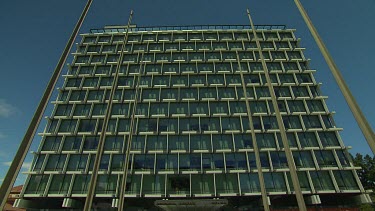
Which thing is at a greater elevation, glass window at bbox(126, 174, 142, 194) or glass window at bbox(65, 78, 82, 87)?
glass window at bbox(65, 78, 82, 87)

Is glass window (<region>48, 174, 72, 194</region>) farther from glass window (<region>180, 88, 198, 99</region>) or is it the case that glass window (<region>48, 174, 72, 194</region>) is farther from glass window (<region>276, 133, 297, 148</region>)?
glass window (<region>276, 133, 297, 148</region>)

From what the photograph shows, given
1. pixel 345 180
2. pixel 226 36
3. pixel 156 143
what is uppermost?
pixel 226 36

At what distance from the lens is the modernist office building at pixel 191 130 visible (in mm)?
38469

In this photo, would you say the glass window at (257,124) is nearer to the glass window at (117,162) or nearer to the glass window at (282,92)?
the glass window at (282,92)

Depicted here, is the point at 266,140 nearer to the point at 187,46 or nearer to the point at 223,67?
the point at 223,67

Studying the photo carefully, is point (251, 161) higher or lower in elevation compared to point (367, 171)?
lower

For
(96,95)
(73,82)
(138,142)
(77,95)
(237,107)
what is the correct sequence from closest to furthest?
1. (138,142)
2. (237,107)
3. (77,95)
4. (96,95)
5. (73,82)

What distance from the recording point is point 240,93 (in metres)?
47.0

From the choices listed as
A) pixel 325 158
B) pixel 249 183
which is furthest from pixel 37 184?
pixel 325 158

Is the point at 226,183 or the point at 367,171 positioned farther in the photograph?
the point at 367,171

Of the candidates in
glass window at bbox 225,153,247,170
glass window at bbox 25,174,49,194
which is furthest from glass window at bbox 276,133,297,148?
glass window at bbox 25,174,49,194

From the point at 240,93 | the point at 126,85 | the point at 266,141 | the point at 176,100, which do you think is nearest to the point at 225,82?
the point at 240,93

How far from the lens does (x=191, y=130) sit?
43.2 m

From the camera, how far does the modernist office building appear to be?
126ft
